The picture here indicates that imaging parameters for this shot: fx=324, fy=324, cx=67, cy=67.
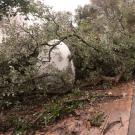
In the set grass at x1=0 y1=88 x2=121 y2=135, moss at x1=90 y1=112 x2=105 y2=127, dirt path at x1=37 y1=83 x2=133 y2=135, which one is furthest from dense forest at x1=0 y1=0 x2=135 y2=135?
moss at x1=90 y1=112 x2=105 y2=127

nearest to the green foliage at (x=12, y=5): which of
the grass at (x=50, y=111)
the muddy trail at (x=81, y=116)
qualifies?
the grass at (x=50, y=111)

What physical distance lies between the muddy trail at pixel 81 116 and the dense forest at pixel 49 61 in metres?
0.03

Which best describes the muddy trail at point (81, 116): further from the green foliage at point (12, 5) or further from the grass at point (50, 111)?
the green foliage at point (12, 5)

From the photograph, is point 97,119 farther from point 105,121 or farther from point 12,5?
point 12,5

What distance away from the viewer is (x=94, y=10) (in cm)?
2464

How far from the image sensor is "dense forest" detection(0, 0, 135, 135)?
8.21m

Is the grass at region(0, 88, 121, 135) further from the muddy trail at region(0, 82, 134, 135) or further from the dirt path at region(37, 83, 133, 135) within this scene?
the dirt path at region(37, 83, 133, 135)

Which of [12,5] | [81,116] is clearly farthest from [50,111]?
[12,5]

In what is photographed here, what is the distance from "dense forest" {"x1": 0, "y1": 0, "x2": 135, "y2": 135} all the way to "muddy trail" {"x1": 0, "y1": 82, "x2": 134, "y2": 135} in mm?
31

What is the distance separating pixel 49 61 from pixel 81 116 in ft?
7.55

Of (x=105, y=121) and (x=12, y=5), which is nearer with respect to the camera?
(x=105, y=121)

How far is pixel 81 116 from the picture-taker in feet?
24.0

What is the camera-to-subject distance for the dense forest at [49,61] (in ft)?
26.9

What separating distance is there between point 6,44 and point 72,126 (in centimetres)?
319
